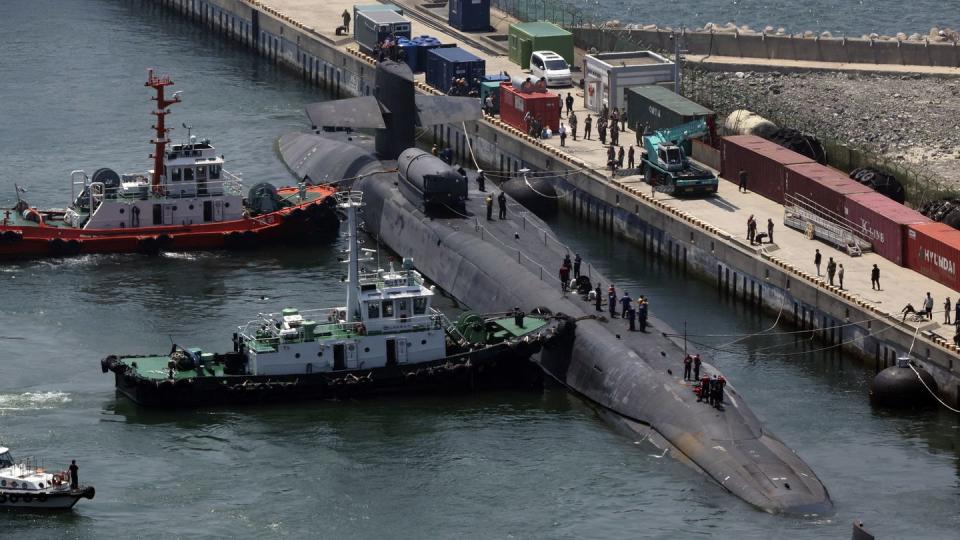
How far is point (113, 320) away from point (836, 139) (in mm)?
46528

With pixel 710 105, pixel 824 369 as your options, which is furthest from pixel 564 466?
pixel 710 105

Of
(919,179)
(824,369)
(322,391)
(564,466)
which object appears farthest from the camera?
(919,179)

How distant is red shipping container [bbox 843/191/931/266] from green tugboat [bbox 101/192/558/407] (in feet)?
67.1

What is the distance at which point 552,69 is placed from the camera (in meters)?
136

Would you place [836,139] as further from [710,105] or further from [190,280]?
[190,280]

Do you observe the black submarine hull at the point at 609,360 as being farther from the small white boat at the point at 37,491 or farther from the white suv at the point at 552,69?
the white suv at the point at 552,69

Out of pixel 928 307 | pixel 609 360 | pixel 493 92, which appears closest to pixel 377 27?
pixel 493 92

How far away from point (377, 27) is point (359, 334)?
5831 centimetres

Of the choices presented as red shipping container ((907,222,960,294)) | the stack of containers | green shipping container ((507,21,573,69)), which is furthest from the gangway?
the stack of containers

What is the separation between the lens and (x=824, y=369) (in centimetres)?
9281

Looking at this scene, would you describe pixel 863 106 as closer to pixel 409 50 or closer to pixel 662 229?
pixel 662 229

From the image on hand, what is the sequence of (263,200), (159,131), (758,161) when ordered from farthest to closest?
(758,161) → (263,200) → (159,131)

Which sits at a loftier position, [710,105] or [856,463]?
[710,105]

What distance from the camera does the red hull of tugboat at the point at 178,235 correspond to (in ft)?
351
